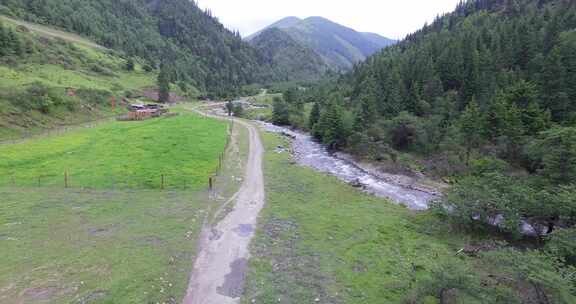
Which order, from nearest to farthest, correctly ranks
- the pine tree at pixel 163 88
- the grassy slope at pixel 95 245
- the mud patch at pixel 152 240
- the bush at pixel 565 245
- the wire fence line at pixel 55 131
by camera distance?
the grassy slope at pixel 95 245 < the bush at pixel 565 245 < the mud patch at pixel 152 240 < the wire fence line at pixel 55 131 < the pine tree at pixel 163 88

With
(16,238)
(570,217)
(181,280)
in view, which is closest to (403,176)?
(570,217)

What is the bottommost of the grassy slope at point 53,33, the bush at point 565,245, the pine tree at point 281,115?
the bush at point 565,245

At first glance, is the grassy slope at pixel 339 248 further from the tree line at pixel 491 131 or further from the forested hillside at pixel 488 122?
the forested hillside at pixel 488 122

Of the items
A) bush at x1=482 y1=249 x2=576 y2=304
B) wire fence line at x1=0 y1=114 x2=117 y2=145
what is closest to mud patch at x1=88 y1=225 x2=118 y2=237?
bush at x1=482 y1=249 x2=576 y2=304

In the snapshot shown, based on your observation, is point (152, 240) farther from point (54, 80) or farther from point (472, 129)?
point (54, 80)

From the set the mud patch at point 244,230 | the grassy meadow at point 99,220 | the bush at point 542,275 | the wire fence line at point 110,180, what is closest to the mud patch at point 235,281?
the grassy meadow at point 99,220

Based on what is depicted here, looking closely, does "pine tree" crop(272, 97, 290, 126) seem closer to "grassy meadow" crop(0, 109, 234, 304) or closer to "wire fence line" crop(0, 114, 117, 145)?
"wire fence line" crop(0, 114, 117, 145)
